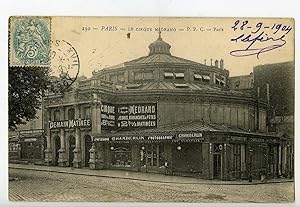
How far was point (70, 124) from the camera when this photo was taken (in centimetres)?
158

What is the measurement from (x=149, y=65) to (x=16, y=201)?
1.52 feet

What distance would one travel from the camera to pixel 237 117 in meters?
1.57

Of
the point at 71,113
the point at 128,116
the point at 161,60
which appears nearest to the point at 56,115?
the point at 71,113

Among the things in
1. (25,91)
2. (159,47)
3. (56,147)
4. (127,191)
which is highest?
(159,47)

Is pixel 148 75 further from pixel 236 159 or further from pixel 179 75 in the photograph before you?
pixel 236 159

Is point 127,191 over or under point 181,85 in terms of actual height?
under

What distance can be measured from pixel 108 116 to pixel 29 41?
0.27m

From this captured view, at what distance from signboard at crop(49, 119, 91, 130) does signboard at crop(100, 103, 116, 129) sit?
1.5 inches

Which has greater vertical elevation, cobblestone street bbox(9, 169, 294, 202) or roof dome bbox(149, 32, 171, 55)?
roof dome bbox(149, 32, 171, 55)

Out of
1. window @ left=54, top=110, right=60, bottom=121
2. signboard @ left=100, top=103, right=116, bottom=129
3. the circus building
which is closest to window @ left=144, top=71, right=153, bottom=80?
the circus building

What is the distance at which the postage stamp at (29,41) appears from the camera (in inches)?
61.1

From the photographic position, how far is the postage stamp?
155 cm

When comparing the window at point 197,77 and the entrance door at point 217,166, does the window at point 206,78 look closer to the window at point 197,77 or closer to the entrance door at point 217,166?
the window at point 197,77
